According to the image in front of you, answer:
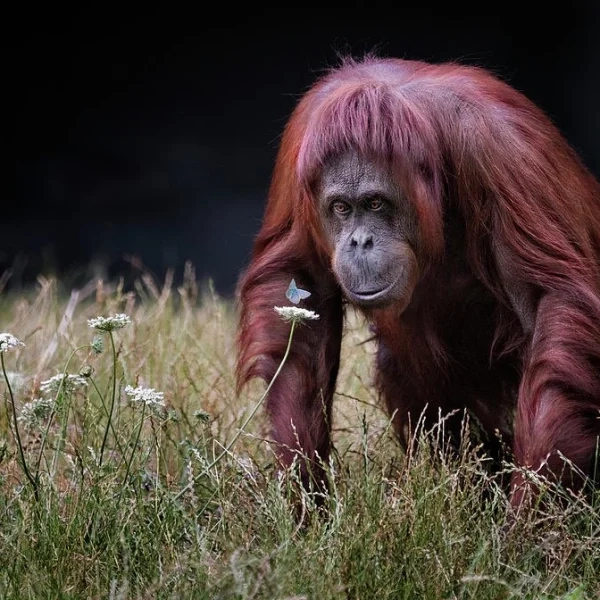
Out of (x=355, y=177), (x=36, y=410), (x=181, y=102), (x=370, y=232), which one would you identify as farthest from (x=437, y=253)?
(x=181, y=102)

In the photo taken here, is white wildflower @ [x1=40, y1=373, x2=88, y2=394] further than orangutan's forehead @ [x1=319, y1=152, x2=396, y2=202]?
A: No

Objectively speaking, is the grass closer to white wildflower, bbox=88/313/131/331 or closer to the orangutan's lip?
white wildflower, bbox=88/313/131/331

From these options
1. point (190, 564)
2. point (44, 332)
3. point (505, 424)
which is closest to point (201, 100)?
point (44, 332)

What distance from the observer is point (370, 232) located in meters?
3.36

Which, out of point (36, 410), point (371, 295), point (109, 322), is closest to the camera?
point (109, 322)

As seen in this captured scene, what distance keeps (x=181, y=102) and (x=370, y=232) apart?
5950 mm

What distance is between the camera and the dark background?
861 centimetres

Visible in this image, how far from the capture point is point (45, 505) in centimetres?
295

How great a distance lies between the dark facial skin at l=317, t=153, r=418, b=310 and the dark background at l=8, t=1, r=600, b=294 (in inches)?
210

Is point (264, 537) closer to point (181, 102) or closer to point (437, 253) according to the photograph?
point (437, 253)

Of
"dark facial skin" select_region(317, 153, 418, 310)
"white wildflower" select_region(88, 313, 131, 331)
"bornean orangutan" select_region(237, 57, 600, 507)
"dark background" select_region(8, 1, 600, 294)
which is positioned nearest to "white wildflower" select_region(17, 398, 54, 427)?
"white wildflower" select_region(88, 313, 131, 331)

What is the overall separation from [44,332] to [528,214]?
2.22 metres

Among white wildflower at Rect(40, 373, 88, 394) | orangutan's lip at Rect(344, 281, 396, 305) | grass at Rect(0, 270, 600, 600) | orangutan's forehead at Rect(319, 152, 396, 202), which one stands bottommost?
grass at Rect(0, 270, 600, 600)

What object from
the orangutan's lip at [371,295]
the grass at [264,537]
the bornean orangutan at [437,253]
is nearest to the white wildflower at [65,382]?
the grass at [264,537]
